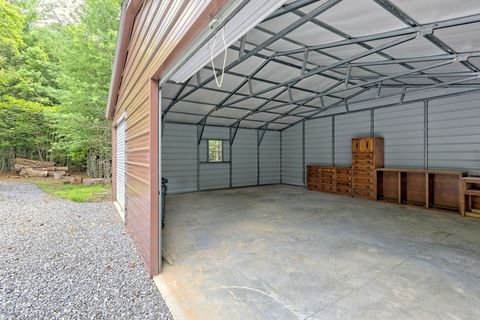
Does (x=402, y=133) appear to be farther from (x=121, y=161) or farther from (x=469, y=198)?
(x=121, y=161)

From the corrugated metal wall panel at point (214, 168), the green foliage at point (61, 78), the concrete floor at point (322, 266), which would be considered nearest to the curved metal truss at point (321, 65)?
the corrugated metal wall panel at point (214, 168)

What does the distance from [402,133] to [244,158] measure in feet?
18.4

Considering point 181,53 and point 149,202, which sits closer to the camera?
point 181,53

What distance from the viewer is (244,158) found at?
10.2 meters

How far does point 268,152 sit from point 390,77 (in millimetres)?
6105

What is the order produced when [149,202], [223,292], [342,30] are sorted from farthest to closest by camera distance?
[342,30] < [149,202] < [223,292]

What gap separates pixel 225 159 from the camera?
9711mm

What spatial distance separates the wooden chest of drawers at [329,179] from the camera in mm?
7977

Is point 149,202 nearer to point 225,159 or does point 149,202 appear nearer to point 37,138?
point 225,159

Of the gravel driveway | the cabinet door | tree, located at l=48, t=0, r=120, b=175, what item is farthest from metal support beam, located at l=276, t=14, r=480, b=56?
tree, located at l=48, t=0, r=120, b=175

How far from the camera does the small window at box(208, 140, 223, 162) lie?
30.8ft

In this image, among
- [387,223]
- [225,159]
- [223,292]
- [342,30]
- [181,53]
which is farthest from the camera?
[225,159]

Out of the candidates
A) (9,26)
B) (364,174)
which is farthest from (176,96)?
(9,26)

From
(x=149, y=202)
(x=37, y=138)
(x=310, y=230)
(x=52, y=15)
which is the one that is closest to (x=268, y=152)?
(x=310, y=230)
